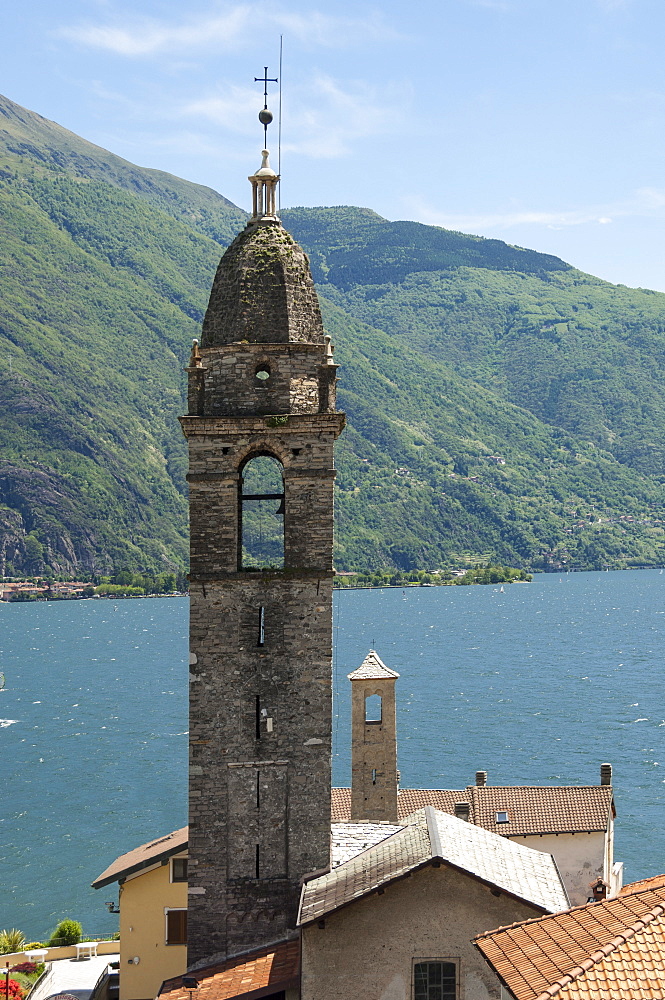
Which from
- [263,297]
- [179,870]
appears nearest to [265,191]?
[263,297]

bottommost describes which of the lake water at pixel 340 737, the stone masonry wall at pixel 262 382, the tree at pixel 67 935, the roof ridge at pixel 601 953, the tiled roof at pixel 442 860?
the lake water at pixel 340 737

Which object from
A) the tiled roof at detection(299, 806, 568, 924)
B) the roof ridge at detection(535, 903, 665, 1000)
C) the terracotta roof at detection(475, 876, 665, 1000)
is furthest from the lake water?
the roof ridge at detection(535, 903, 665, 1000)

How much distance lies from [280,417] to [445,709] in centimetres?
8922

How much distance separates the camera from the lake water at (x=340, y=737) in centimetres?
6119

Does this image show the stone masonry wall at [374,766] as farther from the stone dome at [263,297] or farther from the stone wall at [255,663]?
the stone dome at [263,297]

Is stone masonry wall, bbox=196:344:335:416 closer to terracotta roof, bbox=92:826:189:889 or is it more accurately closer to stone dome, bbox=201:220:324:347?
stone dome, bbox=201:220:324:347

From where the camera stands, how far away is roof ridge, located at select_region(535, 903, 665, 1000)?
12.0 meters

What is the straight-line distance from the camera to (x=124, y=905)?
88.0 feet

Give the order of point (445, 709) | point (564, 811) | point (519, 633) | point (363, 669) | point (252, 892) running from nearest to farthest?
point (252, 892)
point (363, 669)
point (564, 811)
point (445, 709)
point (519, 633)

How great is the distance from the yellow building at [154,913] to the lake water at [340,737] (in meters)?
22.6

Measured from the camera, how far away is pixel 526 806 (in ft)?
120

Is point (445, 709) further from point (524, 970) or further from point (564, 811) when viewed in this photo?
point (524, 970)

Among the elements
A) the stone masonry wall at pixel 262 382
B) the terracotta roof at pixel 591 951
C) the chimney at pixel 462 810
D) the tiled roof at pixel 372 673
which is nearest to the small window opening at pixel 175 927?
the tiled roof at pixel 372 673

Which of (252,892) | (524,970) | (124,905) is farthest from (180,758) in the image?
(524,970)
